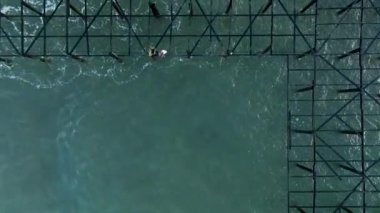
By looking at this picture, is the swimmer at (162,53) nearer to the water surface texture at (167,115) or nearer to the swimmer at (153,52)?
the swimmer at (153,52)

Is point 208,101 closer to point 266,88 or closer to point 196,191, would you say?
point 266,88

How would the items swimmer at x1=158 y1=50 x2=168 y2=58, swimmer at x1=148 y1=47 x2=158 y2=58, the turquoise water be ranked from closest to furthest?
swimmer at x1=148 y1=47 x2=158 y2=58
swimmer at x1=158 y1=50 x2=168 y2=58
the turquoise water

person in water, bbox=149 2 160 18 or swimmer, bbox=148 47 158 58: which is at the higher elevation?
person in water, bbox=149 2 160 18

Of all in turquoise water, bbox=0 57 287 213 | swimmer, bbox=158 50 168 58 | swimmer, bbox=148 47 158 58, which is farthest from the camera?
turquoise water, bbox=0 57 287 213

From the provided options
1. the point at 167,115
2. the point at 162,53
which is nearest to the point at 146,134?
the point at 167,115

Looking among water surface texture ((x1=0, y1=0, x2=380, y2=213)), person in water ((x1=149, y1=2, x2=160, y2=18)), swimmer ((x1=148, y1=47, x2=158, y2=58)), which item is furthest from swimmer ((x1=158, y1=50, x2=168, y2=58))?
person in water ((x1=149, y1=2, x2=160, y2=18))

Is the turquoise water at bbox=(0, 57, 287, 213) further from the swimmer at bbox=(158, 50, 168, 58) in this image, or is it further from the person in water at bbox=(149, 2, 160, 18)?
the person in water at bbox=(149, 2, 160, 18)

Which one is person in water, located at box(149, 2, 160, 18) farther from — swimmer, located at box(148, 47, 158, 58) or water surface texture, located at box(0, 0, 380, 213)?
swimmer, located at box(148, 47, 158, 58)

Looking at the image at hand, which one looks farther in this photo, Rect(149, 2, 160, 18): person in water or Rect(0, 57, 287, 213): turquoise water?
Rect(0, 57, 287, 213): turquoise water

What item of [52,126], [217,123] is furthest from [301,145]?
[52,126]

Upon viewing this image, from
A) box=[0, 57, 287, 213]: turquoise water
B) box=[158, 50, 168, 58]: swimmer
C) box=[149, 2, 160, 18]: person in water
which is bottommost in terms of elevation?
box=[0, 57, 287, 213]: turquoise water
